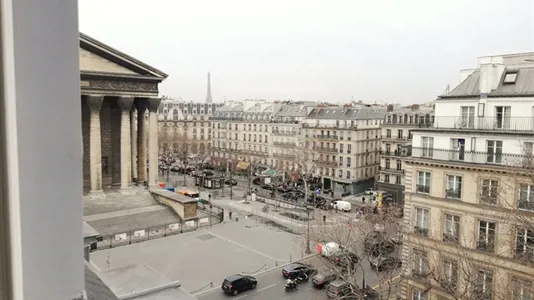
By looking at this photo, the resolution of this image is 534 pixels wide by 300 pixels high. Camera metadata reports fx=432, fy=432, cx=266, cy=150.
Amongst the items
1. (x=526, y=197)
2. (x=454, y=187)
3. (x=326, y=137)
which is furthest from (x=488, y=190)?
(x=326, y=137)

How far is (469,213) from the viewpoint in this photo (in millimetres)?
13234

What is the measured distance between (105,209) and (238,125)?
2780 centimetres

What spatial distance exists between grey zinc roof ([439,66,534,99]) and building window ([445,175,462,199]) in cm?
299

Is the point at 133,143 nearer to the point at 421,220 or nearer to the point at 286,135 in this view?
the point at 286,135

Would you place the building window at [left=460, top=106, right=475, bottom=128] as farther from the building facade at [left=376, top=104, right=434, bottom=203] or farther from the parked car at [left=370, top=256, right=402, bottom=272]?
the building facade at [left=376, top=104, right=434, bottom=203]

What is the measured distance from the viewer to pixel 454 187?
13.8m

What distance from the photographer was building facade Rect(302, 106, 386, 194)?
3756cm

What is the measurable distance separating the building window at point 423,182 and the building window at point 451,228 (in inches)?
45.1

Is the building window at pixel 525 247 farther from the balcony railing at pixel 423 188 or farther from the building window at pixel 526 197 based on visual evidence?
the balcony railing at pixel 423 188

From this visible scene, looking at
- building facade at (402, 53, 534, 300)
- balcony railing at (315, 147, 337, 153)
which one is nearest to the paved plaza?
building facade at (402, 53, 534, 300)

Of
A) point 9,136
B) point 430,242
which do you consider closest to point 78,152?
point 9,136

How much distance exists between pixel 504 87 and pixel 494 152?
2381 millimetres

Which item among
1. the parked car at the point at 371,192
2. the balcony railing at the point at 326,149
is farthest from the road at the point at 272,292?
the balcony railing at the point at 326,149

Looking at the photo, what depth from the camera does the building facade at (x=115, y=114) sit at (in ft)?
75.4
